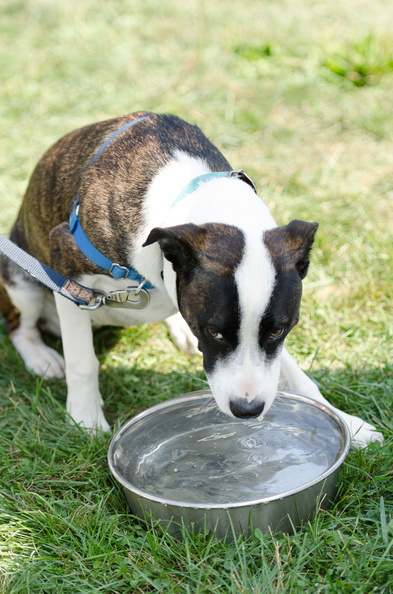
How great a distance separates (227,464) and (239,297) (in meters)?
0.82

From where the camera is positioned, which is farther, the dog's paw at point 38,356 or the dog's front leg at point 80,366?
the dog's paw at point 38,356

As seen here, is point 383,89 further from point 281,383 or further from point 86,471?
point 86,471

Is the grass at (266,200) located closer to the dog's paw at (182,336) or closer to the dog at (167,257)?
the dog's paw at (182,336)

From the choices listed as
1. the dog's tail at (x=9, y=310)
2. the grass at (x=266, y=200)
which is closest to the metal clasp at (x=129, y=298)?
the grass at (x=266, y=200)

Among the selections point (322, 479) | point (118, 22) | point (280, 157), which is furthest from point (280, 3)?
point (322, 479)

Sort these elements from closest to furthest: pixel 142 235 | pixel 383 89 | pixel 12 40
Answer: pixel 142 235, pixel 383 89, pixel 12 40

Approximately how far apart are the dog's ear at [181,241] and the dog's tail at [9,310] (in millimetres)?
1785

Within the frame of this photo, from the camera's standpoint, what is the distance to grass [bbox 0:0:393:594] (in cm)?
271

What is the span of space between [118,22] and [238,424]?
6.79 m

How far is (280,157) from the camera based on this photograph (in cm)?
620

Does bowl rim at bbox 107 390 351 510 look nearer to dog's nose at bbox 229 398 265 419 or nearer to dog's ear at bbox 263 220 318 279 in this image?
dog's nose at bbox 229 398 265 419

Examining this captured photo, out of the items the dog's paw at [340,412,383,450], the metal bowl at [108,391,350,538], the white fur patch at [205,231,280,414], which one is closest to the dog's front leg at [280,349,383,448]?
the dog's paw at [340,412,383,450]

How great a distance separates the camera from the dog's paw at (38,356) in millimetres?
4172

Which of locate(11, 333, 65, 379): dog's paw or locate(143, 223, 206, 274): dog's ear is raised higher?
locate(143, 223, 206, 274): dog's ear
